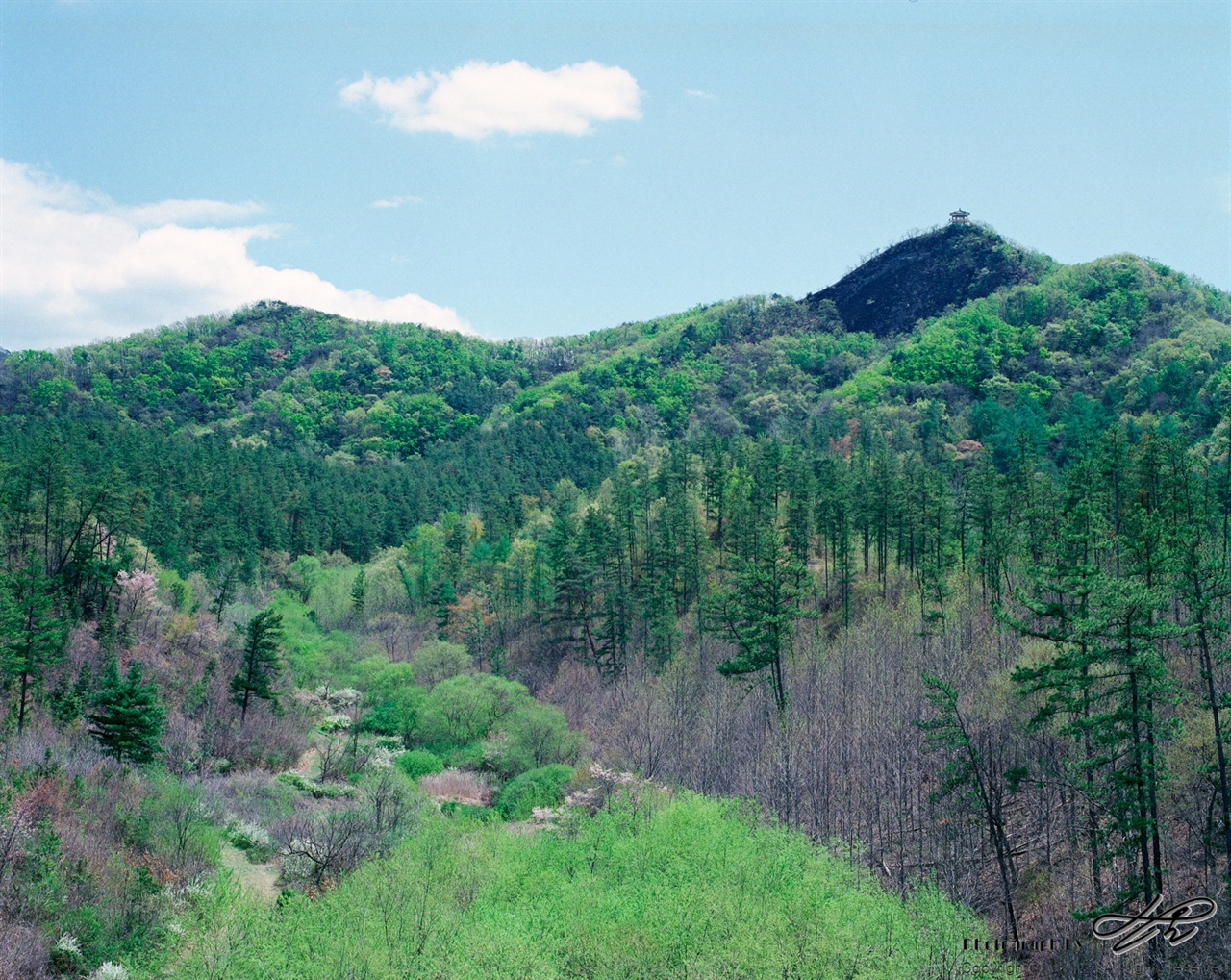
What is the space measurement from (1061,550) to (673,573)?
3836 cm

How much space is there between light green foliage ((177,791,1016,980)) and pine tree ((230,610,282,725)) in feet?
77.0

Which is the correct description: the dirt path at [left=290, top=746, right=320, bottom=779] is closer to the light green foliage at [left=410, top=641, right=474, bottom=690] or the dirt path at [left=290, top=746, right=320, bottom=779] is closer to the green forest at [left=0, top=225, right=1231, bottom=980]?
the green forest at [left=0, top=225, right=1231, bottom=980]

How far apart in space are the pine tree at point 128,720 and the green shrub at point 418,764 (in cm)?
1535

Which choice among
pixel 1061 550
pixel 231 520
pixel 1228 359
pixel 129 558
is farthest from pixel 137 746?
pixel 1228 359

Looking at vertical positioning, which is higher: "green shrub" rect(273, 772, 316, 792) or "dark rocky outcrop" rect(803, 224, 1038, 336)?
"dark rocky outcrop" rect(803, 224, 1038, 336)

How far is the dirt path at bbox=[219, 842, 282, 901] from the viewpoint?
1328 inches

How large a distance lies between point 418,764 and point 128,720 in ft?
58.0

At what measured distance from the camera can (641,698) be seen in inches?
2141

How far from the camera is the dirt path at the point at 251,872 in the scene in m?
33.7

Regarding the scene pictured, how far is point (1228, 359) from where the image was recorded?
4077 inches

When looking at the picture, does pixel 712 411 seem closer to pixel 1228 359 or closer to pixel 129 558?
pixel 1228 359

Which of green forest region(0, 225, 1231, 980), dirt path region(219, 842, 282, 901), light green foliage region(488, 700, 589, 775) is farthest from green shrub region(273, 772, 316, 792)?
light green foliage region(488, 700, 589, 775)

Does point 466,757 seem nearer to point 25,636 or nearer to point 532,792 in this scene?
point 532,792
